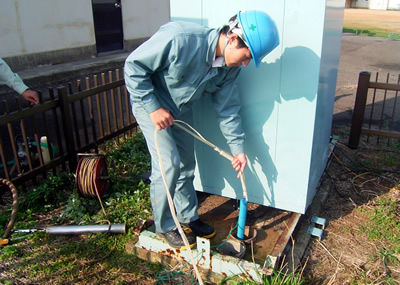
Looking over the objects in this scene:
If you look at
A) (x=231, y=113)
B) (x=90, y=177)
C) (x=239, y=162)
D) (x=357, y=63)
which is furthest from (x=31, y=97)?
(x=357, y=63)

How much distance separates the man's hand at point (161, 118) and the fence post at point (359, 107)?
3482 millimetres

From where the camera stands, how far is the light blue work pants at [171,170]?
270cm

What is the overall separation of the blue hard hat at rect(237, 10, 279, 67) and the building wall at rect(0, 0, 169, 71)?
8356 millimetres

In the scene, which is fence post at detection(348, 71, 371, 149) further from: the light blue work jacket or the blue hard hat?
the blue hard hat

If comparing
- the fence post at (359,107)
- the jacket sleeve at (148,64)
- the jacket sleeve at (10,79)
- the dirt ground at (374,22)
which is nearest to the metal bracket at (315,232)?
the jacket sleeve at (148,64)

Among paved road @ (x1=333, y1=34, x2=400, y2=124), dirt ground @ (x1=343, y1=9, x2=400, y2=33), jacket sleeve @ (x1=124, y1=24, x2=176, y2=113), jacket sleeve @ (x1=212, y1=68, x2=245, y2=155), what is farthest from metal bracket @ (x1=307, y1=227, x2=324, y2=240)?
dirt ground @ (x1=343, y1=9, x2=400, y2=33)

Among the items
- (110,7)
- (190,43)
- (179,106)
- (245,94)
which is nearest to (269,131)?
(245,94)

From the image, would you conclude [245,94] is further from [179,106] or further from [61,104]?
[61,104]

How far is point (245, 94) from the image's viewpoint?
121 inches

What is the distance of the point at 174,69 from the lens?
2.46 m

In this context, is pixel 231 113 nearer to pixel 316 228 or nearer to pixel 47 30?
pixel 316 228

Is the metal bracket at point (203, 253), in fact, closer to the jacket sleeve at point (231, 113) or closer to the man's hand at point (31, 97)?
the jacket sleeve at point (231, 113)

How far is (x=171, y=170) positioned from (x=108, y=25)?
419 inches

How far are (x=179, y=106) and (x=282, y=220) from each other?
60.5 inches
